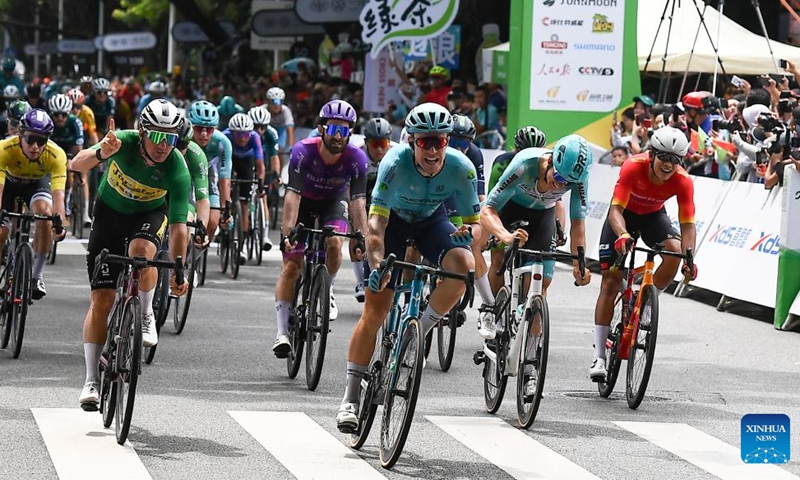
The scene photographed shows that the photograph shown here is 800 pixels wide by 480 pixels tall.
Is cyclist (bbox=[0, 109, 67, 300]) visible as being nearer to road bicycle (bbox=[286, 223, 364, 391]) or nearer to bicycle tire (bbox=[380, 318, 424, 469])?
road bicycle (bbox=[286, 223, 364, 391])

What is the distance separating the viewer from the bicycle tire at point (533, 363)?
31.9 feet

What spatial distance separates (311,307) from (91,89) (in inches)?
726

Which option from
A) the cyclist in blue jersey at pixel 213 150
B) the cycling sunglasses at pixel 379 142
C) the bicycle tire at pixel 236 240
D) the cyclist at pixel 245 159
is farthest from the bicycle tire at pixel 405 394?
the cyclist at pixel 245 159

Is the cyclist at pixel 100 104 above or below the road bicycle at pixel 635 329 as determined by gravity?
above

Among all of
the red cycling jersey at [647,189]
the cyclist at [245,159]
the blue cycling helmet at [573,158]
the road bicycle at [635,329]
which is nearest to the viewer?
the blue cycling helmet at [573,158]

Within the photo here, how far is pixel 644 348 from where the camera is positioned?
10.8 m

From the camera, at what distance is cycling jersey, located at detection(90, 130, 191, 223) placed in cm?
973

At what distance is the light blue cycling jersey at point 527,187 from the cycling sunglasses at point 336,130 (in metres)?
1.30

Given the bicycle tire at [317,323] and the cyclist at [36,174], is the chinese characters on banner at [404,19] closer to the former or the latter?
the cyclist at [36,174]

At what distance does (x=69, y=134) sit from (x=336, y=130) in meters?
10.1

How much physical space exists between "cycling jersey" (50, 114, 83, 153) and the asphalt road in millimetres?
5968

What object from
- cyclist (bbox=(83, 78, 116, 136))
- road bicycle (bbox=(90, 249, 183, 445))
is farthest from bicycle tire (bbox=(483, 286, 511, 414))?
cyclist (bbox=(83, 78, 116, 136))

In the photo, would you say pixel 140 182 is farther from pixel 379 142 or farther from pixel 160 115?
pixel 379 142

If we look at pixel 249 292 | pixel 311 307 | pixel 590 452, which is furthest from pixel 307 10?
pixel 590 452
